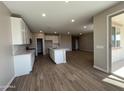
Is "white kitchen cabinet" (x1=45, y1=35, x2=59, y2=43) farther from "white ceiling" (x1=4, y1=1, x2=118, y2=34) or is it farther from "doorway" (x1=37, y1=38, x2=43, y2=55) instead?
"white ceiling" (x1=4, y1=1, x2=118, y2=34)

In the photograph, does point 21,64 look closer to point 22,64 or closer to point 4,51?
point 22,64

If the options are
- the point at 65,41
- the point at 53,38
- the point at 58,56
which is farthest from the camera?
the point at 65,41

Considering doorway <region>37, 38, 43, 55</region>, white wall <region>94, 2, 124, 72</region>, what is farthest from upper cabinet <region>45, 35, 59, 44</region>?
white wall <region>94, 2, 124, 72</region>

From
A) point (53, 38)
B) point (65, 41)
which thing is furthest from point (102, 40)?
point (65, 41)

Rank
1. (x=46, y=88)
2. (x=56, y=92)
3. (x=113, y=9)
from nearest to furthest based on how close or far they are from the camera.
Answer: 1. (x=56, y=92)
2. (x=46, y=88)
3. (x=113, y=9)

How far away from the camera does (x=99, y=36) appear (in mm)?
3680

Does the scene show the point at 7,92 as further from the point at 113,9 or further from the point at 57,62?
the point at 113,9

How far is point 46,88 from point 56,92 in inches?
14.7

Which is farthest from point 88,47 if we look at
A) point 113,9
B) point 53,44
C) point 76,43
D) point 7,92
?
point 7,92

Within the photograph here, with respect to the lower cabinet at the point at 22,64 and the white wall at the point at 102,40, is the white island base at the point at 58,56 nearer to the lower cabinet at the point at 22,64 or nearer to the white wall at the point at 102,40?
the lower cabinet at the point at 22,64

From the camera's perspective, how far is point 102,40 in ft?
11.5

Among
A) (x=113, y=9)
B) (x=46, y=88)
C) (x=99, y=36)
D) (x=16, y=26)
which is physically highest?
(x=113, y=9)

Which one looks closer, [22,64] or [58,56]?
[22,64]

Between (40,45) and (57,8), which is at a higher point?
(57,8)
